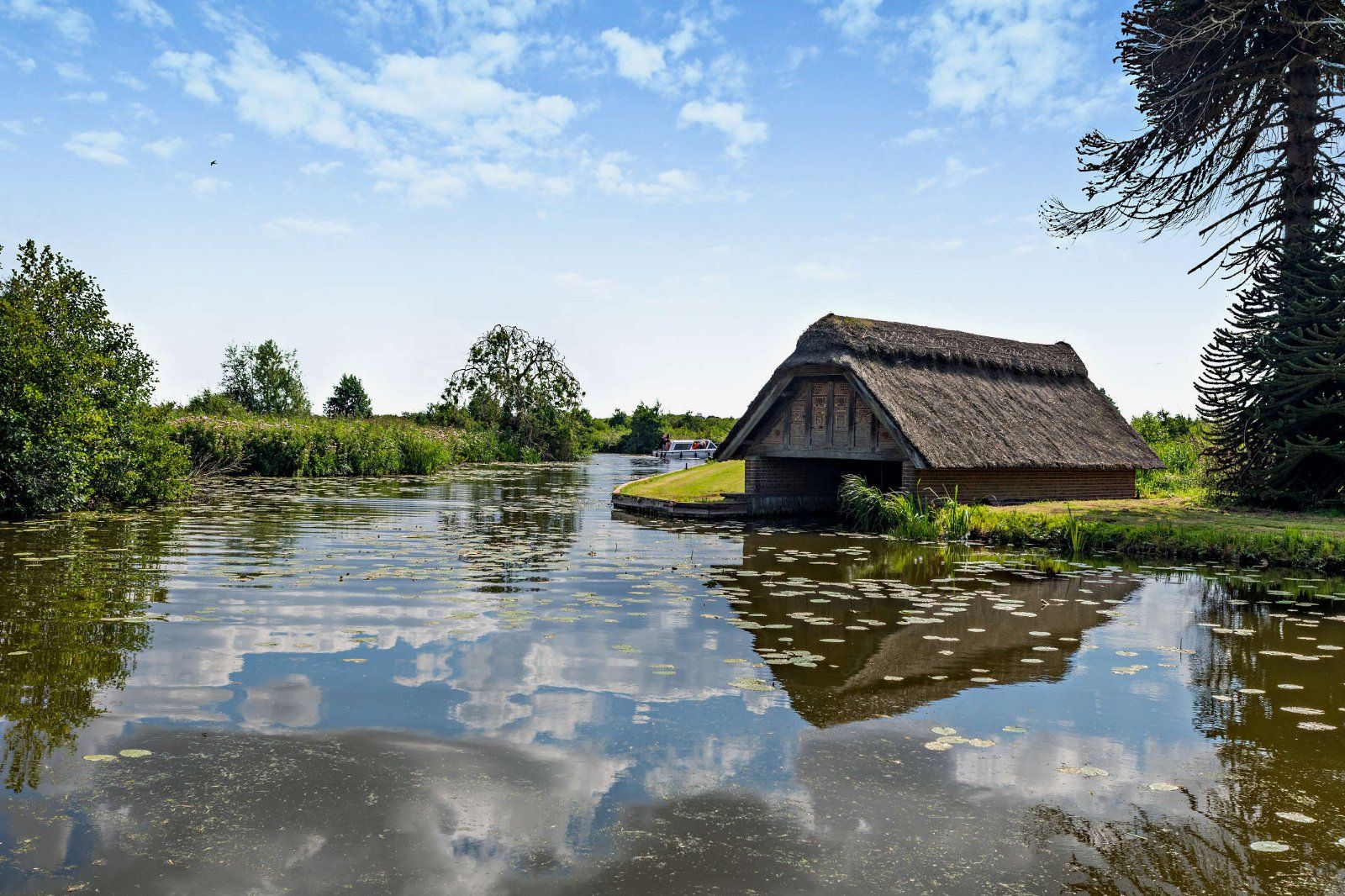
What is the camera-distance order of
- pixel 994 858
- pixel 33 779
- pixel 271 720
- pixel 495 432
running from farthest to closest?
1. pixel 495 432
2. pixel 271 720
3. pixel 33 779
4. pixel 994 858

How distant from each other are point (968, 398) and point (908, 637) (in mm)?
13913

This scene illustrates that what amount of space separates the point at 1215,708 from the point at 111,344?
2156 centimetres

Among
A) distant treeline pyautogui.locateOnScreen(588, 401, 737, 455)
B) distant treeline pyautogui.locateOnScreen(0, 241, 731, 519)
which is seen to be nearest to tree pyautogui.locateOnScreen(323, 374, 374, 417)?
distant treeline pyautogui.locateOnScreen(0, 241, 731, 519)

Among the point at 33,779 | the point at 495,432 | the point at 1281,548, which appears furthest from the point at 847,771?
the point at 495,432

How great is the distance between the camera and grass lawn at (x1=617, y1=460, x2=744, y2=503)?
78.5 ft

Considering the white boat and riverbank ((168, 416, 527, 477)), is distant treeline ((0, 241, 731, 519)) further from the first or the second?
the white boat

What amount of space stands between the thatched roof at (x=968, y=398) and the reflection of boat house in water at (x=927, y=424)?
0.03 m

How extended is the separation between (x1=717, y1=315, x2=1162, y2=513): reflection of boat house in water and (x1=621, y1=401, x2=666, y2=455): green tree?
5423 cm

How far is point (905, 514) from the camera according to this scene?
1828 cm

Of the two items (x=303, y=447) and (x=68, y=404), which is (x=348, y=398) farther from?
(x=68, y=404)

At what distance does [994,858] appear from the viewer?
425cm

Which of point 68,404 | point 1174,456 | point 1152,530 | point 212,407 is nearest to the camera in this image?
point 1152,530

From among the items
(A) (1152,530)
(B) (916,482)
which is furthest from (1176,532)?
(B) (916,482)

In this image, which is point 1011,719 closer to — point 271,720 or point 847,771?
point 847,771
